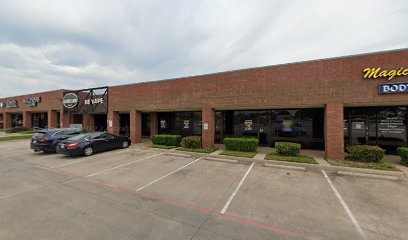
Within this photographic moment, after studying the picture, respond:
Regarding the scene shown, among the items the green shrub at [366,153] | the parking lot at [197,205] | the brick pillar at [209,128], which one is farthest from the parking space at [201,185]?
the green shrub at [366,153]

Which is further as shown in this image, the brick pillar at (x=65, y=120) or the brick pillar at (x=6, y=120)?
the brick pillar at (x=6, y=120)

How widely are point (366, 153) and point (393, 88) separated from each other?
3563mm

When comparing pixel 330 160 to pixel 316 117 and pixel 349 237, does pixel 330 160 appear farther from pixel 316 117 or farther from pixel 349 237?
pixel 349 237

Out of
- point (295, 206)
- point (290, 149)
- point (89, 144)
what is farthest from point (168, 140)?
point (295, 206)

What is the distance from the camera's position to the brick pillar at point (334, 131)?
9.52 metres

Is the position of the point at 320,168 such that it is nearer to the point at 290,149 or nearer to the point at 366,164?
the point at 290,149

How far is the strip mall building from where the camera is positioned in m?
9.07

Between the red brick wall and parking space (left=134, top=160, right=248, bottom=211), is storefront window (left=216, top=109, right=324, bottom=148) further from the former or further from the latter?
the red brick wall

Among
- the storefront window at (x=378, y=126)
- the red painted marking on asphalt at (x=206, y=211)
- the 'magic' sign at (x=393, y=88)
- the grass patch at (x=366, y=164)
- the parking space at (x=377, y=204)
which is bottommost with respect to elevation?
the parking space at (x=377, y=204)

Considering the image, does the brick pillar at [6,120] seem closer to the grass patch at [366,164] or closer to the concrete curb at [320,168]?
the concrete curb at [320,168]

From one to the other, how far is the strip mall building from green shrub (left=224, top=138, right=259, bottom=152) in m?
1.61

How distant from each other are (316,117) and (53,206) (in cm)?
1511

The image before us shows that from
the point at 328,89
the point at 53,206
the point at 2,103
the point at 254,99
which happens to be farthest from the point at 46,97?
the point at 328,89

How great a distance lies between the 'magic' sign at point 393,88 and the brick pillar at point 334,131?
183 cm
